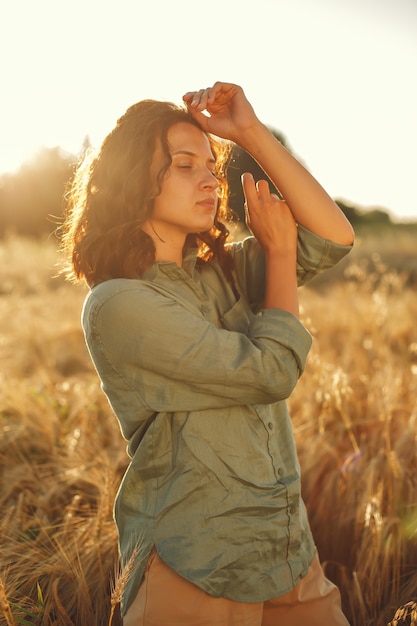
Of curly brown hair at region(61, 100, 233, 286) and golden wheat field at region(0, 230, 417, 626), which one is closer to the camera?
curly brown hair at region(61, 100, 233, 286)

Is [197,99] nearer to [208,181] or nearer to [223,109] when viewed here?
[223,109]

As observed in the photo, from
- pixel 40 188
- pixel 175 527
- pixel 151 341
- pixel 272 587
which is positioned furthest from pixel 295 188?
pixel 40 188

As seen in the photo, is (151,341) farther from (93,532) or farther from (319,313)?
(319,313)

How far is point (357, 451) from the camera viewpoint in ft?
9.36

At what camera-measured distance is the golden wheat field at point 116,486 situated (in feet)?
6.99

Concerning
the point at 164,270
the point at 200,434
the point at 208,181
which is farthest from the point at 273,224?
the point at 200,434

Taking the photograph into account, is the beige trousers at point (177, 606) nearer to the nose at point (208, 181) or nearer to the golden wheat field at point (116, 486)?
the golden wheat field at point (116, 486)

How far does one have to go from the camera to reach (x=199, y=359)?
4.89 ft

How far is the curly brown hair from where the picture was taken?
5.61 ft

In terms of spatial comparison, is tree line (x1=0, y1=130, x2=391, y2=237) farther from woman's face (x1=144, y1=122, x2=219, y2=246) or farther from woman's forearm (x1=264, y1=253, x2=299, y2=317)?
woman's forearm (x1=264, y1=253, x2=299, y2=317)

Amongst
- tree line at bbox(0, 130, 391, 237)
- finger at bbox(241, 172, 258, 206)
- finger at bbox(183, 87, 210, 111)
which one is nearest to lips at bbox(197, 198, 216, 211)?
finger at bbox(241, 172, 258, 206)

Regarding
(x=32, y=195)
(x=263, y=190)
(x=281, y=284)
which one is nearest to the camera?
(x=281, y=284)

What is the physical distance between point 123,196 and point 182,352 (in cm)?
51

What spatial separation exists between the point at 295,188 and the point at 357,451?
158cm
